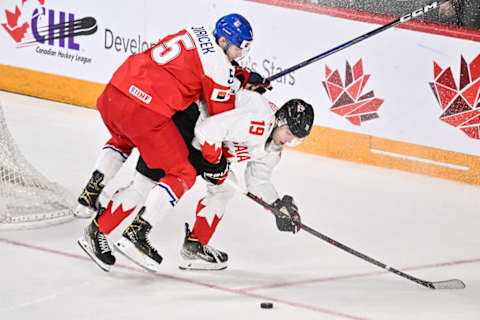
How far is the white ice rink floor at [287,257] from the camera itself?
3518 millimetres

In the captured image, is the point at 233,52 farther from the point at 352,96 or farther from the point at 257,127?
the point at 352,96

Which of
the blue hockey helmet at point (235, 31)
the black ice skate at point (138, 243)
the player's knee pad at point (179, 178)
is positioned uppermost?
the blue hockey helmet at point (235, 31)

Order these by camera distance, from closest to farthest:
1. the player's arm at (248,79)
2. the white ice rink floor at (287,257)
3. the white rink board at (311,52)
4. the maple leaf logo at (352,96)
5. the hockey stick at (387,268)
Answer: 1. the white ice rink floor at (287,257)
2. the hockey stick at (387,268)
3. the player's arm at (248,79)
4. the white rink board at (311,52)
5. the maple leaf logo at (352,96)

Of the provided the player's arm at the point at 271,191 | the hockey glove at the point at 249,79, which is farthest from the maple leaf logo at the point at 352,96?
the player's arm at the point at 271,191

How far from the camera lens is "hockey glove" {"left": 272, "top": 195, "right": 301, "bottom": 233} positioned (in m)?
3.82

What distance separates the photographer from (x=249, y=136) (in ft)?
11.9

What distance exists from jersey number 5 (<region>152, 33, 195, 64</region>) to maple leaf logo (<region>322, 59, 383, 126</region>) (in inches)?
95.8

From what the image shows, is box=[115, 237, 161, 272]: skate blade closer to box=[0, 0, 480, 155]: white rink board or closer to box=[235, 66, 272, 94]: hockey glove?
box=[235, 66, 272, 94]: hockey glove

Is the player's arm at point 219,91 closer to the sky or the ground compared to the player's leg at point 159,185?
closer to the sky

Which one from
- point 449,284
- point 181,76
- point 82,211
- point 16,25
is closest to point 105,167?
point 82,211

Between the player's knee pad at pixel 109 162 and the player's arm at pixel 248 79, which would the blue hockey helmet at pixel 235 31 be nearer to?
the player's arm at pixel 248 79

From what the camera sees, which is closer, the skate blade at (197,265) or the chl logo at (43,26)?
the skate blade at (197,265)

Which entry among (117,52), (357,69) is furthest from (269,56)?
(117,52)

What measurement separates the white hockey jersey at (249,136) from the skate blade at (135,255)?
51 centimetres
